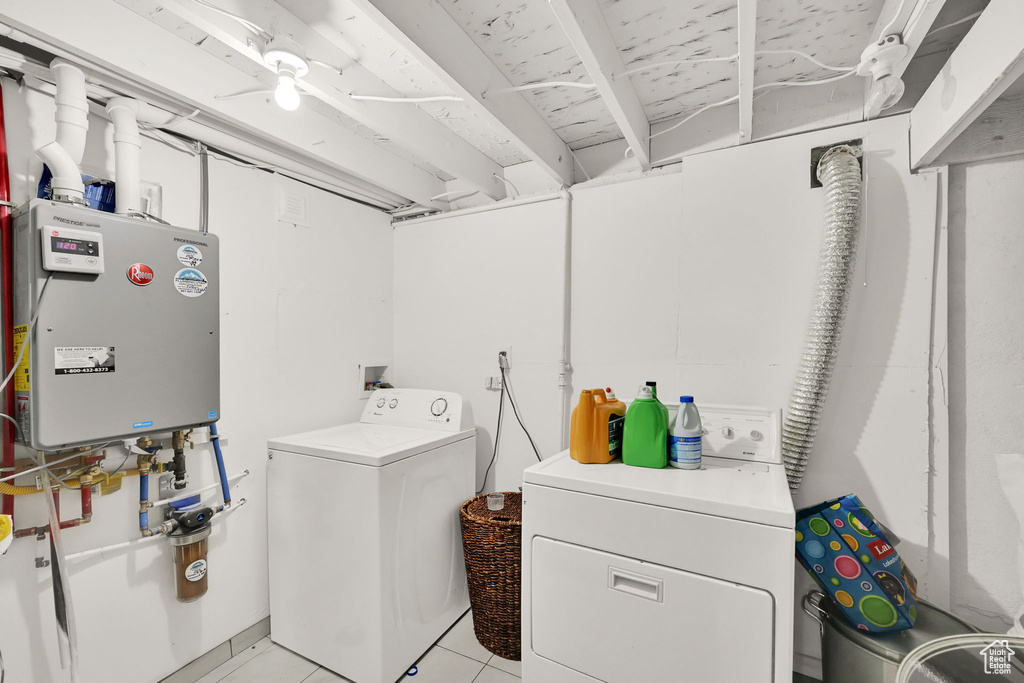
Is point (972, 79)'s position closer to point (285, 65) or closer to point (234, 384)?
point (285, 65)

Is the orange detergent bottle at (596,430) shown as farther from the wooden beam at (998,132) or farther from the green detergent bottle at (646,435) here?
the wooden beam at (998,132)

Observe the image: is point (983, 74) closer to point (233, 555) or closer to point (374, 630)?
point (374, 630)

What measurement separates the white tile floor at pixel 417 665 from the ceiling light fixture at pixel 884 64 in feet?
8.18

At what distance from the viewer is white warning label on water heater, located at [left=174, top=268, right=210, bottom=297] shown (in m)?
1.53

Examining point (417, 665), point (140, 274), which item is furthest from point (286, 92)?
point (417, 665)

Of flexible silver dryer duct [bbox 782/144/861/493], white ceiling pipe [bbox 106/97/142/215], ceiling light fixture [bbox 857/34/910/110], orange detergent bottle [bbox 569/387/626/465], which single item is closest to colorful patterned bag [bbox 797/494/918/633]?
flexible silver dryer duct [bbox 782/144/861/493]

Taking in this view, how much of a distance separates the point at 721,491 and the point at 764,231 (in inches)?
44.9

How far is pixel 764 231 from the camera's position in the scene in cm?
178

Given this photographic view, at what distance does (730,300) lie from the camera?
1.84 meters

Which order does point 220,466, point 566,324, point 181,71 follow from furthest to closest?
point 566,324 → point 220,466 → point 181,71

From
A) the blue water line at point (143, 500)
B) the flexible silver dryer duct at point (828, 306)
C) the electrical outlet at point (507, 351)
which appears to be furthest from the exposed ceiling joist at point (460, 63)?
the blue water line at point (143, 500)

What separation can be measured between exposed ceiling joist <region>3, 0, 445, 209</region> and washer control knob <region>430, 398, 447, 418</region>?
1.20m

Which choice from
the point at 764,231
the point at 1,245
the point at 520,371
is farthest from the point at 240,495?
the point at 764,231

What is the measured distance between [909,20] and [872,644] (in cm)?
179
